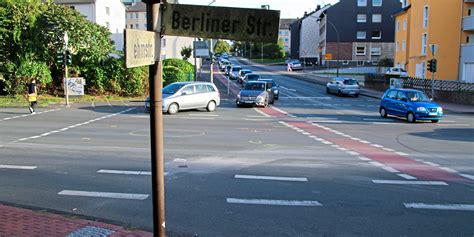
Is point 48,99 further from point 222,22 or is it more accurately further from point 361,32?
point 361,32

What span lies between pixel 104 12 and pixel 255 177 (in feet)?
185

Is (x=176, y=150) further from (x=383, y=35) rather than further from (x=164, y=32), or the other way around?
(x=383, y=35)

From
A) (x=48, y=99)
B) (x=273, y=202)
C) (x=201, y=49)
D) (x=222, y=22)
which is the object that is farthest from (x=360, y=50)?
(x=222, y=22)

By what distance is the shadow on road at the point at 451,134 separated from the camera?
16.5 meters

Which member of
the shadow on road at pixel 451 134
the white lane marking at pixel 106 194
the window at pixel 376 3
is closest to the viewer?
the white lane marking at pixel 106 194

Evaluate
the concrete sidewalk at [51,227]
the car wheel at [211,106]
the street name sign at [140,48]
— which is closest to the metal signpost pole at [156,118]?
the street name sign at [140,48]

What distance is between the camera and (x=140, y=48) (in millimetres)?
3322

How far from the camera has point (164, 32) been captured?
3.51m

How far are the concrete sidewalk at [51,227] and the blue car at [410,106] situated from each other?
1863cm

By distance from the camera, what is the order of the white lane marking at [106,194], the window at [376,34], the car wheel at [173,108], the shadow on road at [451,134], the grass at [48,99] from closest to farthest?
1. the white lane marking at [106,194]
2. the shadow on road at [451,134]
3. the car wheel at [173,108]
4. the grass at [48,99]
5. the window at [376,34]

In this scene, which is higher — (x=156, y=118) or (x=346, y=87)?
(x=156, y=118)

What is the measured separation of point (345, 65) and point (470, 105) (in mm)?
52075

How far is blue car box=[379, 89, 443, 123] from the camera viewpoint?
2170 centimetres

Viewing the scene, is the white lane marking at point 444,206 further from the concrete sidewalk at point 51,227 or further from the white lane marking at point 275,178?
the concrete sidewalk at point 51,227
